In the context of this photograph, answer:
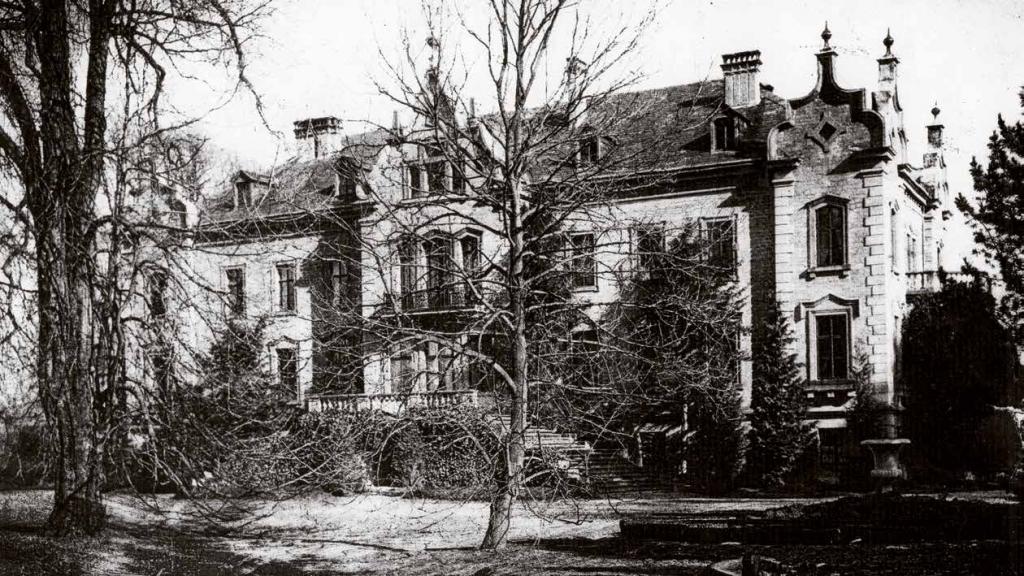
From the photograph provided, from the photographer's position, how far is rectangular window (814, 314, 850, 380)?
29.2m

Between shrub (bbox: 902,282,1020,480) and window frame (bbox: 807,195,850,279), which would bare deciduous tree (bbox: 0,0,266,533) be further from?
shrub (bbox: 902,282,1020,480)

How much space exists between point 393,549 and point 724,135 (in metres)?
19.1

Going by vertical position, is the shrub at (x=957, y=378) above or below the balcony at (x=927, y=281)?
below

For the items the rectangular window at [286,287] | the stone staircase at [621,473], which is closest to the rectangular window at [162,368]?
the stone staircase at [621,473]

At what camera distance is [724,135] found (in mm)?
31500

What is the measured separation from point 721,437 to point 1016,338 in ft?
28.0

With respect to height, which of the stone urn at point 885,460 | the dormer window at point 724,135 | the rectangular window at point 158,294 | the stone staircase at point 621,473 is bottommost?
the stone staircase at point 621,473

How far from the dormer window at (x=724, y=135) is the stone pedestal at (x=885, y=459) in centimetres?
1156

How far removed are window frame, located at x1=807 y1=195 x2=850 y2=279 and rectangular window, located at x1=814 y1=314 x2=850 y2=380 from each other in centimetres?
145

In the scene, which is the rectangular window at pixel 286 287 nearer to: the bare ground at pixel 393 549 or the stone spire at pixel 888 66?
the bare ground at pixel 393 549

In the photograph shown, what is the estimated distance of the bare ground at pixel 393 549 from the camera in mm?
12767

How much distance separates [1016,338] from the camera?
23.3 meters

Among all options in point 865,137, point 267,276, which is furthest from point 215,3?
point 267,276

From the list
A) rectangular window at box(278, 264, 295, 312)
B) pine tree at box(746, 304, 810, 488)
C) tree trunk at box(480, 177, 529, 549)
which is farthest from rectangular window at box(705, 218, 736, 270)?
rectangular window at box(278, 264, 295, 312)
